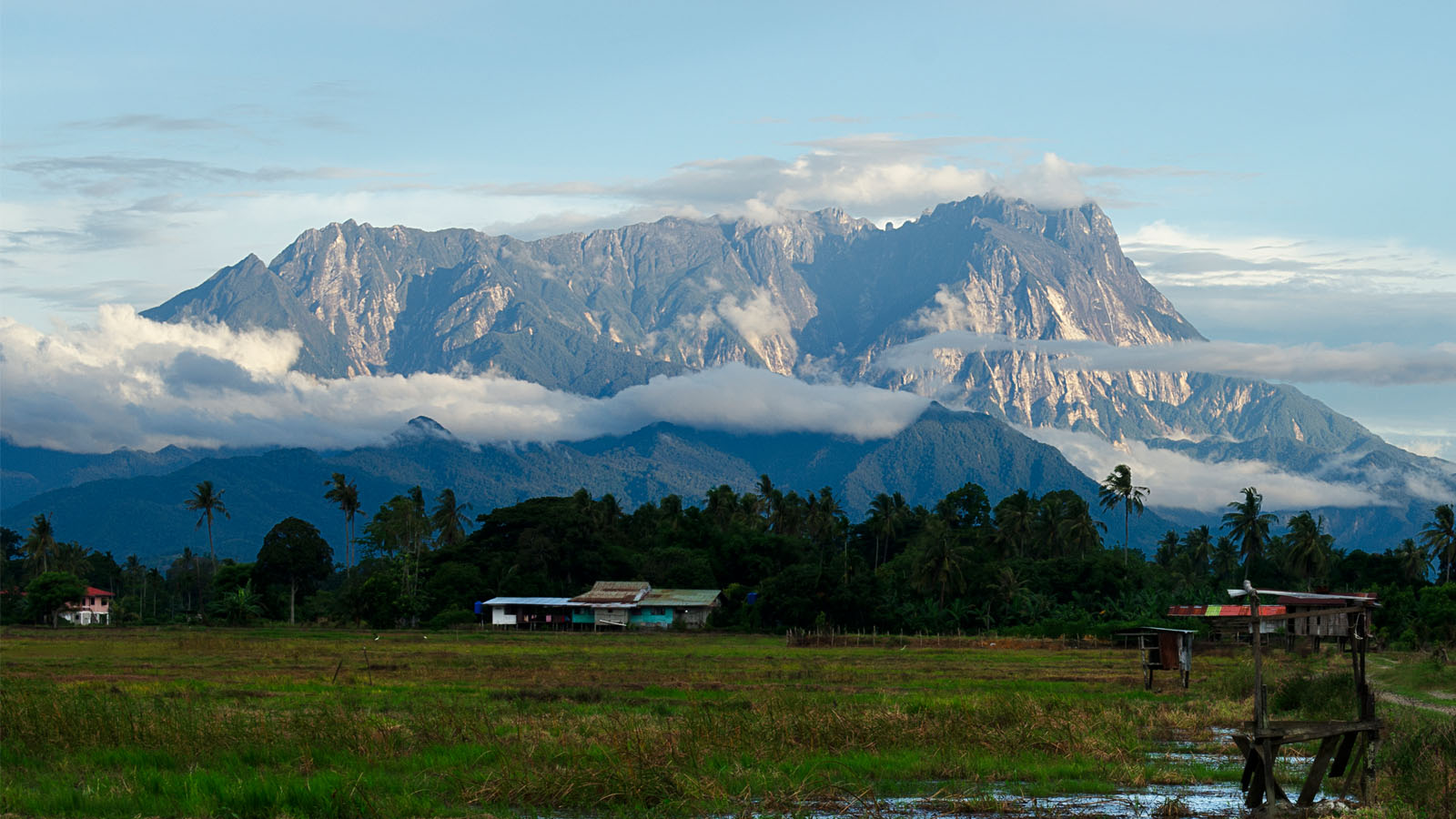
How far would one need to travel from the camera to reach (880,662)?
56.5 meters

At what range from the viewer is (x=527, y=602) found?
109 meters

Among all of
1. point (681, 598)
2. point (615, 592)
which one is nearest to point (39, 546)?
point (615, 592)

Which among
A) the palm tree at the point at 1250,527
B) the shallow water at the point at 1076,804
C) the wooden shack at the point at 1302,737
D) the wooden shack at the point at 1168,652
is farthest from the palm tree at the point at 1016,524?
the wooden shack at the point at 1302,737

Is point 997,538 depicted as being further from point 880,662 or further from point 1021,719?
point 1021,719

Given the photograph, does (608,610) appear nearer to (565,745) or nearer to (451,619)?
(451,619)

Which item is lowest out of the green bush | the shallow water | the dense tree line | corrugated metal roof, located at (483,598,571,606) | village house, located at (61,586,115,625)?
village house, located at (61,586,115,625)

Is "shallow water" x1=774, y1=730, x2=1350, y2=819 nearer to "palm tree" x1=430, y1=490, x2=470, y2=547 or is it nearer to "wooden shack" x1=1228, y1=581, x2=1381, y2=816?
"wooden shack" x1=1228, y1=581, x2=1381, y2=816

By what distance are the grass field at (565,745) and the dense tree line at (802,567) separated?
2156 inches

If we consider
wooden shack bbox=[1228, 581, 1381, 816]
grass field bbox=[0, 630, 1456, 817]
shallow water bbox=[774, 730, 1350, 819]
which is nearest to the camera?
wooden shack bbox=[1228, 581, 1381, 816]

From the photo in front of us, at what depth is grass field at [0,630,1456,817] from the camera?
19609 mm

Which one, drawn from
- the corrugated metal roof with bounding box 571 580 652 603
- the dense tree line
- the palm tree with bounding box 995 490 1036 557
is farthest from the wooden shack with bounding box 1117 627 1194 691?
the palm tree with bounding box 995 490 1036 557

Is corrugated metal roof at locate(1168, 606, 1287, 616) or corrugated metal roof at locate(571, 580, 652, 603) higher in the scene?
corrugated metal roof at locate(1168, 606, 1287, 616)

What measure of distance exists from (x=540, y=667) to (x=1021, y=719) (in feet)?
88.7

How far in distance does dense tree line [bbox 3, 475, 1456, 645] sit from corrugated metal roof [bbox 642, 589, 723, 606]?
5.77 feet
